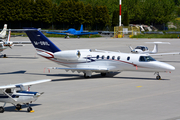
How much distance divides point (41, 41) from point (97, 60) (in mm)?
5958

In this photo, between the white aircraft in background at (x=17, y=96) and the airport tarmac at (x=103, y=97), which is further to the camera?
the airport tarmac at (x=103, y=97)

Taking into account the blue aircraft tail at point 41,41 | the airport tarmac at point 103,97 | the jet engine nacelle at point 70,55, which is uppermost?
the blue aircraft tail at point 41,41

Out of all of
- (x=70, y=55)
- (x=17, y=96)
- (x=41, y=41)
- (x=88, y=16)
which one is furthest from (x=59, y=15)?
(x=17, y=96)

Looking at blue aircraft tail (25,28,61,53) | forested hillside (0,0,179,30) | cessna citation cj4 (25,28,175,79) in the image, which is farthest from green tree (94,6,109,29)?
cessna citation cj4 (25,28,175,79)

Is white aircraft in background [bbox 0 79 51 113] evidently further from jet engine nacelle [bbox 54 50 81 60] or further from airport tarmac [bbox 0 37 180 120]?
jet engine nacelle [bbox 54 50 81 60]

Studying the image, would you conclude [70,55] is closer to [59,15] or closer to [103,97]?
[103,97]

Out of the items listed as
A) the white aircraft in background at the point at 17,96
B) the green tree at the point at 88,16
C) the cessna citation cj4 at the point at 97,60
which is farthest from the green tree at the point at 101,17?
the white aircraft in background at the point at 17,96

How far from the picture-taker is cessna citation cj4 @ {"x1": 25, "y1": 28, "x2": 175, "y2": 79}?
2736cm

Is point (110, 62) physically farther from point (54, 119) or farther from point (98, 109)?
point (54, 119)

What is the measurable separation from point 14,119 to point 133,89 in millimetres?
10623

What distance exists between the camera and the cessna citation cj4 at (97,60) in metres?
27.4

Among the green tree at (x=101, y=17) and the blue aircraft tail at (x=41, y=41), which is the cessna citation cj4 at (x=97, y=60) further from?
the green tree at (x=101, y=17)

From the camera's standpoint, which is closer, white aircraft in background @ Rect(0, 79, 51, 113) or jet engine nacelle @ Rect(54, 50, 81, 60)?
white aircraft in background @ Rect(0, 79, 51, 113)

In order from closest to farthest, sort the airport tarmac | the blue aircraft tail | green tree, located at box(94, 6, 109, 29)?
the airport tarmac, the blue aircraft tail, green tree, located at box(94, 6, 109, 29)
